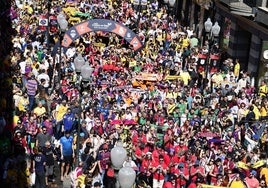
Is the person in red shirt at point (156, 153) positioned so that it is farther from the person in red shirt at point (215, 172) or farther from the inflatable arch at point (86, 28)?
the inflatable arch at point (86, 28)

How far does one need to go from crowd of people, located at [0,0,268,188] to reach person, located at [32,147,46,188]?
27 mm

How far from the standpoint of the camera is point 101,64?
102 ft

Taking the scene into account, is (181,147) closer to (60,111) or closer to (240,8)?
(60,111)

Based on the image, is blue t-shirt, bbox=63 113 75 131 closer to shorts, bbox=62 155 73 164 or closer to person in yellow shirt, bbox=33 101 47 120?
person in yellow shirt, bbox=33 101 47 120

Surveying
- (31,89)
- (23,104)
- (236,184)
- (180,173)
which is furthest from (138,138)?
(31,89)

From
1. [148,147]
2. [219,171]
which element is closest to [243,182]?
[219,171]

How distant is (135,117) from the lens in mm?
23703

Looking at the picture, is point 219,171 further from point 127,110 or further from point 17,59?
point 17,59

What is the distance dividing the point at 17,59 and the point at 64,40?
2.51 m

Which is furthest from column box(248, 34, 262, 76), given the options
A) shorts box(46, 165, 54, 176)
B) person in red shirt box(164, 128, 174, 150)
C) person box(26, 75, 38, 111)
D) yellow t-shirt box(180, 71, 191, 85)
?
shorts box(46, 165, 54, 176)

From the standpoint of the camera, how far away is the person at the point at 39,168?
18422mm

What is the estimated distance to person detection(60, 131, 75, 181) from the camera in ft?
65.1

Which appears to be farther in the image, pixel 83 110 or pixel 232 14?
pixel 232 14

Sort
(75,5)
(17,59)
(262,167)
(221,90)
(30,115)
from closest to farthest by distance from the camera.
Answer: (262,167)
(30,115)
(221,90)
(17,59)
(75,5)
